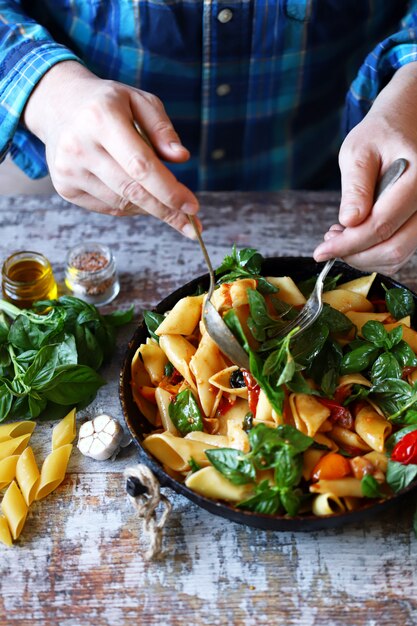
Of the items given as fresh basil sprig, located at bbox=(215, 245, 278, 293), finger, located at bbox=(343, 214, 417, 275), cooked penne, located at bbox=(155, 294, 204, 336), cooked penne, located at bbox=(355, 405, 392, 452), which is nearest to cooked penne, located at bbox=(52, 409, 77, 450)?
cooked penne, located at bbox=(155, 294, 204, 336)

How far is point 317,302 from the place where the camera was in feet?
6.42

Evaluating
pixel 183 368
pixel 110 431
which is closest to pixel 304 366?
pixel 183 368

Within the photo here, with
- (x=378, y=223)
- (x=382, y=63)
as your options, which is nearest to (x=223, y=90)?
(x=382, y=63)

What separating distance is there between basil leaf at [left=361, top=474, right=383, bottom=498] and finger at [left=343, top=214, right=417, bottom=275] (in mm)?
583

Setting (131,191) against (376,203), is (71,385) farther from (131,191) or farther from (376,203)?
(376,203)

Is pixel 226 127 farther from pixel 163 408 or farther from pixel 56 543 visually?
pixel 56 543

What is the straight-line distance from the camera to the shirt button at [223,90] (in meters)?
2.71

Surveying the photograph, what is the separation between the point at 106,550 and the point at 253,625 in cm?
43

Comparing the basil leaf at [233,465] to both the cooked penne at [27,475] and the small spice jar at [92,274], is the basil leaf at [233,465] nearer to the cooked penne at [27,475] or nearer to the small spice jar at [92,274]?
the cooked penne at [27,475]

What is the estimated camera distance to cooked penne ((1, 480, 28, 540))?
1.89 m

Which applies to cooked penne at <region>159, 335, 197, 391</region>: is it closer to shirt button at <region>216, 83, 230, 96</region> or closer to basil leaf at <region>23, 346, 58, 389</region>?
basil leaf at <region>23, 346, 58, 389</region>

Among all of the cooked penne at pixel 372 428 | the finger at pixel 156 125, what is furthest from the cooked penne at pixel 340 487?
the finger at pixel 156 125

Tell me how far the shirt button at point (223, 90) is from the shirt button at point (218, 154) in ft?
0.89

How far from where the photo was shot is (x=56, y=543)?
189cm
